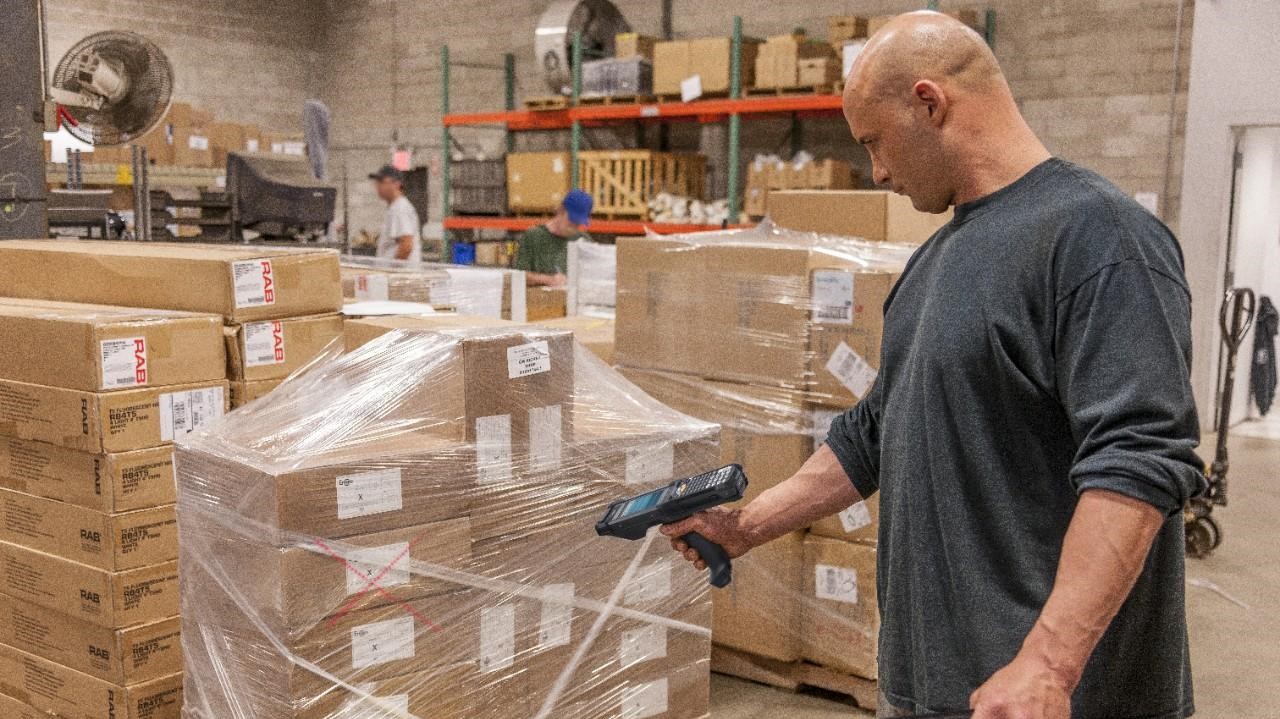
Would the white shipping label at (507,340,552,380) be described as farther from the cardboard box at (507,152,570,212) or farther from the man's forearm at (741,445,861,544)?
the cardboard box at (507,152,570,212)

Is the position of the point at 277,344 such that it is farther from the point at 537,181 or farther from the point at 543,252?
the point at 537,181

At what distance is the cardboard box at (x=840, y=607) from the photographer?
3.83 meters

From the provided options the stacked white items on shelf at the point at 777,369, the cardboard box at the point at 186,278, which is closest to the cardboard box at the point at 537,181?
the stacked white items on shelf at the point at 777,369

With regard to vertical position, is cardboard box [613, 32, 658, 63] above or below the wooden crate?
above

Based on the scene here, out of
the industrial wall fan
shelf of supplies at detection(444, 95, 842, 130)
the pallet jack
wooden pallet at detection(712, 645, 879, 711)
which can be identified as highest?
shelf of supplies at detection(444, 95, 842, 130)

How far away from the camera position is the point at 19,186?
425cm

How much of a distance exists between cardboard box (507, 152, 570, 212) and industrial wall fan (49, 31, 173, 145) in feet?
18.2

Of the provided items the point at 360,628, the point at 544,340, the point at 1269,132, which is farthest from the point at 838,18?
the point at 360,628

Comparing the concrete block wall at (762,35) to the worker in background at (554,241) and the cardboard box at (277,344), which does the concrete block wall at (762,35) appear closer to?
the worker in background at (554,241)

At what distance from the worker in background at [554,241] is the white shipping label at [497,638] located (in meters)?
4.52

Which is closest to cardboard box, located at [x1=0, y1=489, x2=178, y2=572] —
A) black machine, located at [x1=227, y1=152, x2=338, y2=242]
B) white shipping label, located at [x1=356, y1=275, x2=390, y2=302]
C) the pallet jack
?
white shipping label, located at [x1=356, y1=275, x2=390, y2=302]

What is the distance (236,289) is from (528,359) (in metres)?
1.00

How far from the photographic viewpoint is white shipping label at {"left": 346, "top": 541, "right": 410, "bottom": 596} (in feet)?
7.89

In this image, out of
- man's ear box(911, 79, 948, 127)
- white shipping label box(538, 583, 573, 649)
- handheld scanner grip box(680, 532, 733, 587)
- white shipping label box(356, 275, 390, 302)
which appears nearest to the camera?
man's ear box(911, 79, 948, 127)
